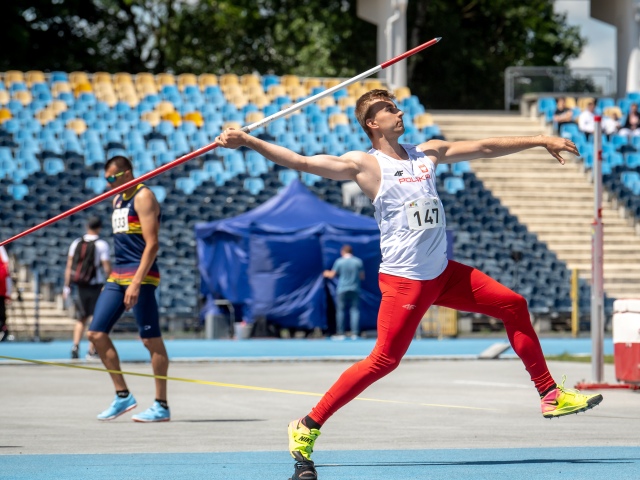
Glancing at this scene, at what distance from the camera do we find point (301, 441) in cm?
732

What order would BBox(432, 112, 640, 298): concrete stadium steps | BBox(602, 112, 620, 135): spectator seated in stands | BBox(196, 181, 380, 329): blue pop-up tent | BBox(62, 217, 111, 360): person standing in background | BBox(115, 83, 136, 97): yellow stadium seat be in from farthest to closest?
BBox(602, 112, 620, 135): spectator seated in stands, BBox(115, 83, 136, 97): yellow stadium seat, BBox(432, 112, 640, 298): concrete stadium steps, BBox(196, 181, 380, 329): blue pop-up tent, BBox(62, 217, 111, 360): person standing in background

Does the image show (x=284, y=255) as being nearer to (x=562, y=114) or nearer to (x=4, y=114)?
(x=4, y=114)

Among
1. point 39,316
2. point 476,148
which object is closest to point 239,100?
point 39,316

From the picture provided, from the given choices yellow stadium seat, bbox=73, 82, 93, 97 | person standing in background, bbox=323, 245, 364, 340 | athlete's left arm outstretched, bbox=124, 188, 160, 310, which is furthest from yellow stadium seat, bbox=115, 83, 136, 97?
athlete's left arm outstretched, bbox=124, 188, 160, 310

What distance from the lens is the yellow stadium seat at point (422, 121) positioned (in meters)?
34.1

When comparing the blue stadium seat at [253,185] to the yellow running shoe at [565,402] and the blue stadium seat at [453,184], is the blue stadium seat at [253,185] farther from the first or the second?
the yellow running shoe at [565,402]

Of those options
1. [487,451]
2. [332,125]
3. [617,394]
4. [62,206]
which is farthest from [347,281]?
[487,451]

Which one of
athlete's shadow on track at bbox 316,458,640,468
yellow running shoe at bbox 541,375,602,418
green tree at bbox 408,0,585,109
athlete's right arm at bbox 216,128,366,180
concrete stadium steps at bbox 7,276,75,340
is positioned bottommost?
concrete stadium steps at bbox 7,276,75,340

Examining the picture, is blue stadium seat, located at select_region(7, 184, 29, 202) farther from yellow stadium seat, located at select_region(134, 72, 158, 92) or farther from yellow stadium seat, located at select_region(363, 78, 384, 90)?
yellow stadium seat, located at select_region(363, 78, 384, 90)

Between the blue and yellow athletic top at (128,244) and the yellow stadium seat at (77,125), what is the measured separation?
2107cm

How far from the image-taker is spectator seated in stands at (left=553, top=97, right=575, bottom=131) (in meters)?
35.2

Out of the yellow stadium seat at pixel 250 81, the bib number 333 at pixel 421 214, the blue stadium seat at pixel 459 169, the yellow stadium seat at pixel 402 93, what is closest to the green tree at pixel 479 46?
the yellow stadium seat at pixel 402 93

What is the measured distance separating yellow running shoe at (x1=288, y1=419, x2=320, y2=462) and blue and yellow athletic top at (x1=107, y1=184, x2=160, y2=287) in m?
3.39

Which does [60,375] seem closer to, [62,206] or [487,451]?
[487,451]
